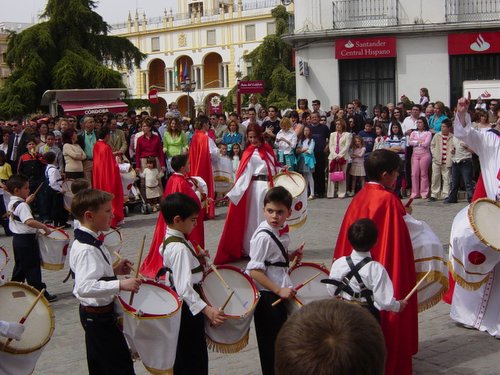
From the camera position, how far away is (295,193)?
9523 mm

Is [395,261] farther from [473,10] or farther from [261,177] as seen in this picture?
[473,10]

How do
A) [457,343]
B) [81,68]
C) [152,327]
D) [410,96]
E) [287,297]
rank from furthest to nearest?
[81,68] < [410,96] < [457,343] < [287,297] < [152,327]

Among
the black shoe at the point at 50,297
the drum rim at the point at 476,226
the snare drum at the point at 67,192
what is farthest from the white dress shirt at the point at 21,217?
the snare drum at the point at 67,192

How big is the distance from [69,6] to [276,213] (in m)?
35.0

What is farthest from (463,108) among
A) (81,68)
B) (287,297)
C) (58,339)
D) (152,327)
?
(81,68)

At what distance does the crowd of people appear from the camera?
486 centimetres

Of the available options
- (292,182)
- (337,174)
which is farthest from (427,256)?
(337,174)

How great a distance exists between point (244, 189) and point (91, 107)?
1473 centimetres

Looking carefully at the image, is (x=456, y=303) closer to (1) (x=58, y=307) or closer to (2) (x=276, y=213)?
(2) (x=276, y=213)

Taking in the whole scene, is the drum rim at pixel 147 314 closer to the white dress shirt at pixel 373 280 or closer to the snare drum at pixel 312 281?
the snare drum at pixel 312 281

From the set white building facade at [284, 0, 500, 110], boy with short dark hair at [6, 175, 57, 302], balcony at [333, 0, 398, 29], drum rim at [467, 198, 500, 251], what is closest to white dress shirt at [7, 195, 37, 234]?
boy with short dark hair at [6, 175, 57, 302]

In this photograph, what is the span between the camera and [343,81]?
1063 inches

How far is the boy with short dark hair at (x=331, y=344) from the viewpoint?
1.98 m

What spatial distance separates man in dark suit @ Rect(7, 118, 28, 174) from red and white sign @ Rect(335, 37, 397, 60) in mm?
13741
